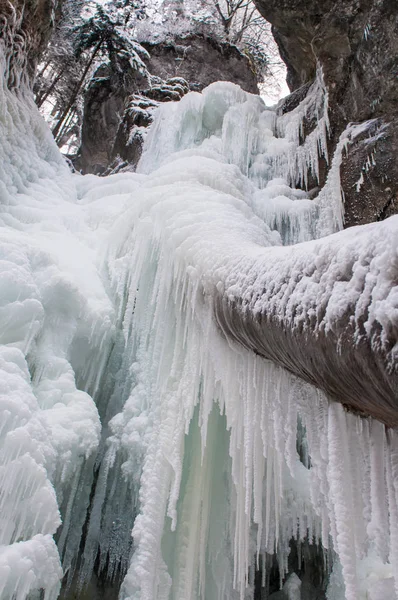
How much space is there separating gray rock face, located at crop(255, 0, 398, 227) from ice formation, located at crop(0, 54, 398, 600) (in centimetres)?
165

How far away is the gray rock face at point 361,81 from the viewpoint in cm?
487

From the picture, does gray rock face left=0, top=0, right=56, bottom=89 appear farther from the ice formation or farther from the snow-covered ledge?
the snow-covered ledge

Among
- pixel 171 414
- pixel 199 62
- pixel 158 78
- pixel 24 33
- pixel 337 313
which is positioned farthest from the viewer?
pixel 199 62

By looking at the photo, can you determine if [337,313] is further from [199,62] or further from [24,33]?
[199,62]

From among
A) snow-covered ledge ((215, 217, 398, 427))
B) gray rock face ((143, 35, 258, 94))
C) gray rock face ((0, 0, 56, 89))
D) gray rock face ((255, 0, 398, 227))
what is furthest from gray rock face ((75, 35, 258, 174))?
snow-covered ledge ((215, 217, 398, 427))

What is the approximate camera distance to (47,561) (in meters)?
2.01

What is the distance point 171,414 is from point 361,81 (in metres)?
4.71

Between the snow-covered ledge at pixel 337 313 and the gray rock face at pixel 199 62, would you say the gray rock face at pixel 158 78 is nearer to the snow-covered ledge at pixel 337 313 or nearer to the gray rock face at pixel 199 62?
the gray rock face at pixel 199 62

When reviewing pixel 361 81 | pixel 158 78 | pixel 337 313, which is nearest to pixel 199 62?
pixel 158 78

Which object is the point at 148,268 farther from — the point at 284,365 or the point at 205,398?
the point at 284,365

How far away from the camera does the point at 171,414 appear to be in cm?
271

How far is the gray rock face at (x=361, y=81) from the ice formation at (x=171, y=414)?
1.65m

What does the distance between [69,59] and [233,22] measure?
232 inches

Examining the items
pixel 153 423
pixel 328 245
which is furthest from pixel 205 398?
pixel 328 245
